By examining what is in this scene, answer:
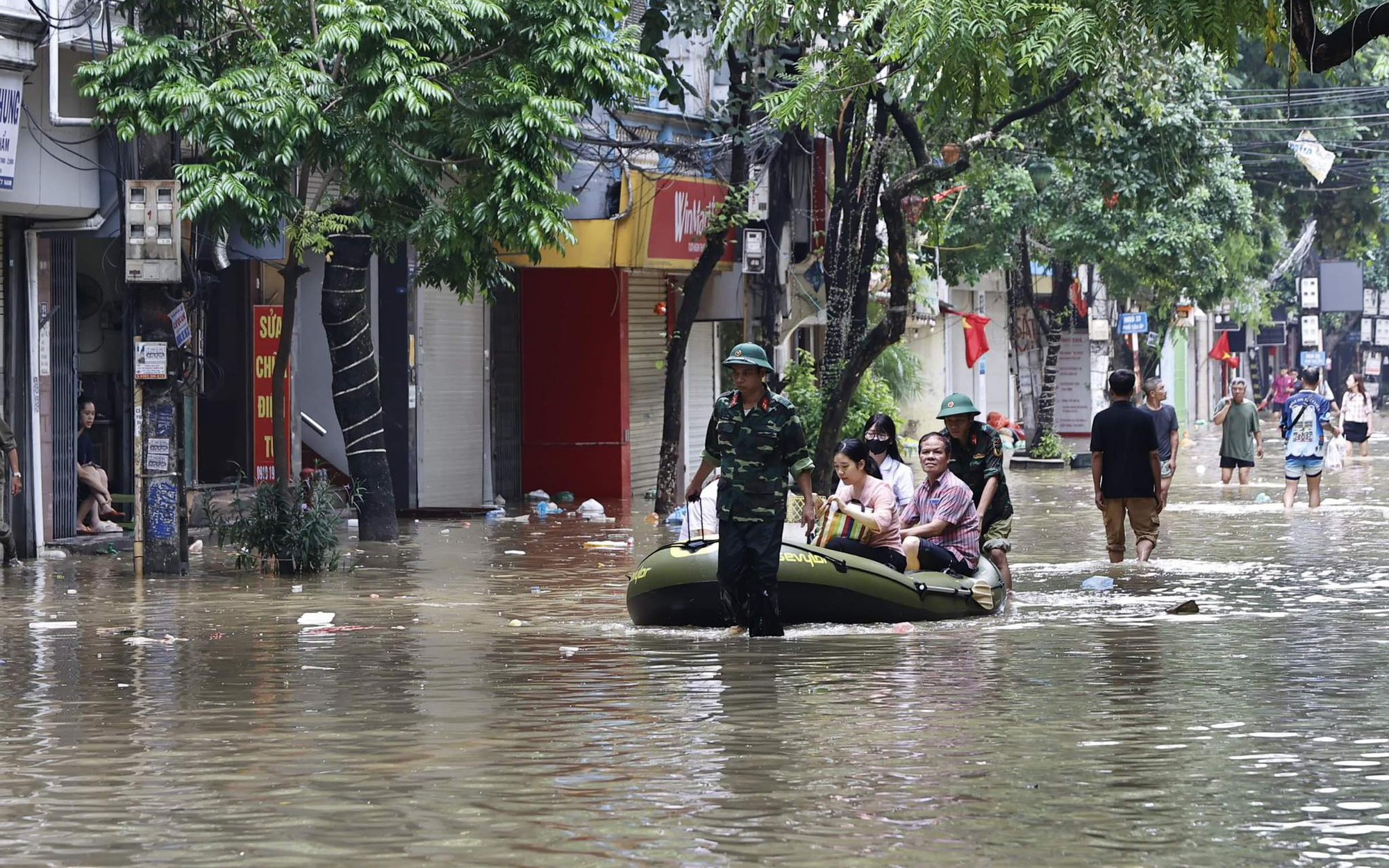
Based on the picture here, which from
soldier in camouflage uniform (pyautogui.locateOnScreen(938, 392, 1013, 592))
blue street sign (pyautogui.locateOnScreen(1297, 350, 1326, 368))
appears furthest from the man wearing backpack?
blue street sign (pyautogui.locateOnScreen(1297, 350, 1326, 368))

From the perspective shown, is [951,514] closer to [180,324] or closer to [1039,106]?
[180,324]

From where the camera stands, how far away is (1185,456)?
134 feet

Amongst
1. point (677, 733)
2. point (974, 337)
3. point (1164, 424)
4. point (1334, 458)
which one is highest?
point (974, 337)

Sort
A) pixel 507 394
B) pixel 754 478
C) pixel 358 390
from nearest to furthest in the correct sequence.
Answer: pixel 754 478, pixel 358 390, pixel 507 394

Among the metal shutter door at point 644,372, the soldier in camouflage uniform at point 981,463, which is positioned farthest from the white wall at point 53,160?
the metal shutter door at point 644,372

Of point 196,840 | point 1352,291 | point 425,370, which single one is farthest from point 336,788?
point 1352,291

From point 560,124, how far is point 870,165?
7.98 meters

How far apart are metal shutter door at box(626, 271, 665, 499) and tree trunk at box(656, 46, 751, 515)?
10.7 ft

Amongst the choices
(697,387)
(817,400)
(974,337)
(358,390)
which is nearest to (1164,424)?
(817,400)

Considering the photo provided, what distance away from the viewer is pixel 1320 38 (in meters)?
10.2

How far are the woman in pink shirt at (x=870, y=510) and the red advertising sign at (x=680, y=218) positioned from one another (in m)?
11.8

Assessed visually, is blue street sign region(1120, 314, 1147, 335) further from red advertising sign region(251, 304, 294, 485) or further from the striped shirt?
the striped shirt

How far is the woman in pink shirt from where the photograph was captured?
12.8 metres

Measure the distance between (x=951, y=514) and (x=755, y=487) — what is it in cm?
221
